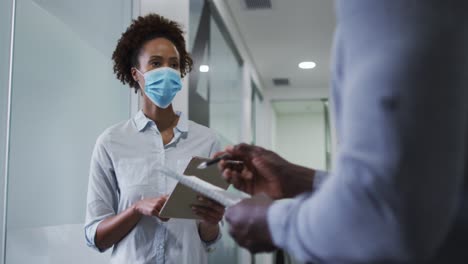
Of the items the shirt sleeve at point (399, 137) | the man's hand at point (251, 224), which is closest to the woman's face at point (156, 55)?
the man's hand at point (251, 224)

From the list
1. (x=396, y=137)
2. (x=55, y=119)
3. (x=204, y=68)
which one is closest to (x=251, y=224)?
(x=396, y=137)

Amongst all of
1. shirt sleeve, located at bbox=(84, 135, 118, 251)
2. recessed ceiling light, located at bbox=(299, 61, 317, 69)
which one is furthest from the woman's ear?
recessed ceiling light, located at bbox=(299, 61, 317, 69)

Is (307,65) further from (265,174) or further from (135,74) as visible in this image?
(265,174)

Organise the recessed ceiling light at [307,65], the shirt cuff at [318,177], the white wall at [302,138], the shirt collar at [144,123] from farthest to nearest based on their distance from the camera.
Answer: the white wall at [302,138], the recessed ceiling light at [307,65], the shirt collar at [144,123], the shirt cuff at [318,177]

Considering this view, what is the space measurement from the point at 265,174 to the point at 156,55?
92 cm

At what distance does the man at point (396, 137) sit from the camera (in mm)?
438

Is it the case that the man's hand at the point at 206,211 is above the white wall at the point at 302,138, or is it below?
below

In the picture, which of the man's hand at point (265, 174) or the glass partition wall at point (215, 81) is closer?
the man's hand at point (265, 174)

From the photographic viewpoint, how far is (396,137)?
436mm

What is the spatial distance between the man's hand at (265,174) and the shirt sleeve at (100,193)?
64 centimetres

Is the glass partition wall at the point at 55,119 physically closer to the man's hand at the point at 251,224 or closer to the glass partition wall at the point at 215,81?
the glass partition wall at the point at 215,81

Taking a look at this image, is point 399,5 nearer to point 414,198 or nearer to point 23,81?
point 414,198

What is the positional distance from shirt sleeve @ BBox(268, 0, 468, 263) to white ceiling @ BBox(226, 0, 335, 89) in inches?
135

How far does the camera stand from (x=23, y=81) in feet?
4.49
